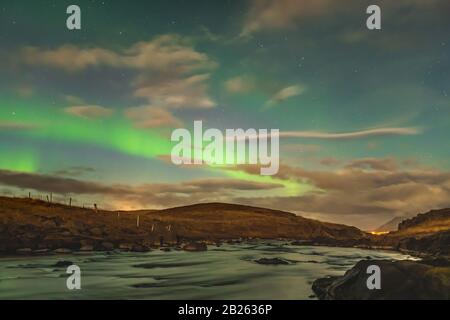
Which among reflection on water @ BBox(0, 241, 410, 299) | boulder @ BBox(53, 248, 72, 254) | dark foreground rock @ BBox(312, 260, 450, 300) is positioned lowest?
reflection on water @ BBox(0, 241, 410, 299)

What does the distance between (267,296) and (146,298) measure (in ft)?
24.7

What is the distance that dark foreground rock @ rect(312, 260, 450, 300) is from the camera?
19.8 m

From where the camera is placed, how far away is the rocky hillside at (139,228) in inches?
1617

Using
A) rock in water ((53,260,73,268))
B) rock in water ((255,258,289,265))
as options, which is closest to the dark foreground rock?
rock in water ((255,258,289,265))

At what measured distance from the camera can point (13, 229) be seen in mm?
45719

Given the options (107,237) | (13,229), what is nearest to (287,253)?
(107,237)

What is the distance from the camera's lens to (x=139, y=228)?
165 feet

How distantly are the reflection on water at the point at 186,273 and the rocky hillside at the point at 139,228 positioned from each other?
79.5 inches

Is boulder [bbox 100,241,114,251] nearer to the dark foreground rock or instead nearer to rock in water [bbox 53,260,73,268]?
rock in water [bbox 53,260,73,268]

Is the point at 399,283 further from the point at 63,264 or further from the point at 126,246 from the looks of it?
the point at 126,246

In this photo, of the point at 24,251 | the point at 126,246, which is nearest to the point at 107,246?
the point at 126,246

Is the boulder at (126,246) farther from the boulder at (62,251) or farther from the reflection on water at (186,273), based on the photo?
the boulder at (62,251)

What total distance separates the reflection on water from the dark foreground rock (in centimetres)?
333

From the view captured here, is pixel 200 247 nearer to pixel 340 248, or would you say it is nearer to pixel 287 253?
pixel 287 253
